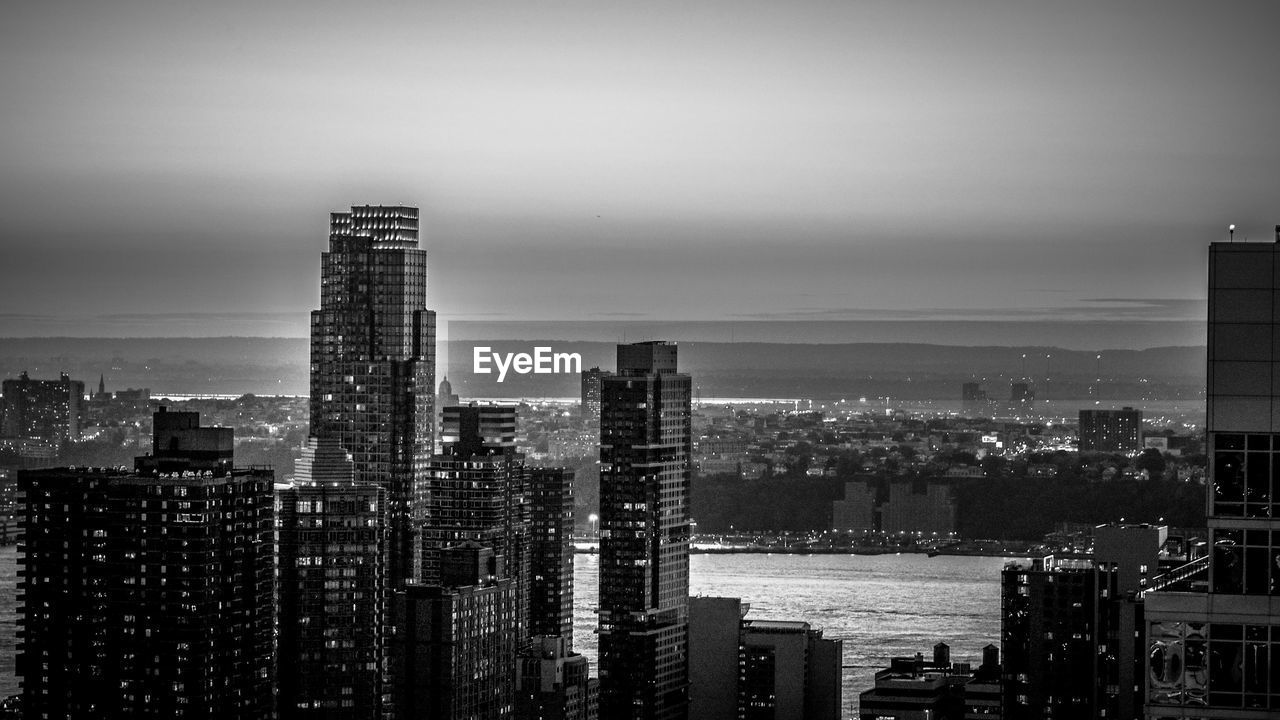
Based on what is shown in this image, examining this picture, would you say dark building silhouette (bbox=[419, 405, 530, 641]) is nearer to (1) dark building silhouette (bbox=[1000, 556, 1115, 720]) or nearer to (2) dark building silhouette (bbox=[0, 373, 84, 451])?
(2) dark building silhouette (bbox=[0, 373, 84, 451])

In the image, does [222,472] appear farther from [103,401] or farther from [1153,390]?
[1153,390]

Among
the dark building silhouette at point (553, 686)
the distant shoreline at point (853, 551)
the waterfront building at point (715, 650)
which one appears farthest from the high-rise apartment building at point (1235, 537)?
Result: the distant shoreline at point (853, 551)

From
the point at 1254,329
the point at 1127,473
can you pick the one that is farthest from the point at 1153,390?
the point at 1254,329

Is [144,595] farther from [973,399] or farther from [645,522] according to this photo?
[973,399]

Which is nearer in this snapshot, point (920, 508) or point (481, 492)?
point (481, 492)

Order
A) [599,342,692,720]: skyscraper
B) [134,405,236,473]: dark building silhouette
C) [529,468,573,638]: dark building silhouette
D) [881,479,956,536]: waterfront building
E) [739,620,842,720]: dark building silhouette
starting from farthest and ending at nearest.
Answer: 1. [881,479,956,536]: waterfront building
2. [529,468,573,638]: dark building silhouette
3. [599,342,692,720]: skyscraper
4. [739,620,842,720]: dark building silhouette
5. [134,405,236,473]: dark building silhouette

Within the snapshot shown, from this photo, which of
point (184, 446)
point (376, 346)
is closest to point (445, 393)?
point (376, 346)

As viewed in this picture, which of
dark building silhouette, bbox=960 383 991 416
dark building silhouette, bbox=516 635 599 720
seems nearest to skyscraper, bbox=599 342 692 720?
dark building silhouette, bbox=516 635 599 720
